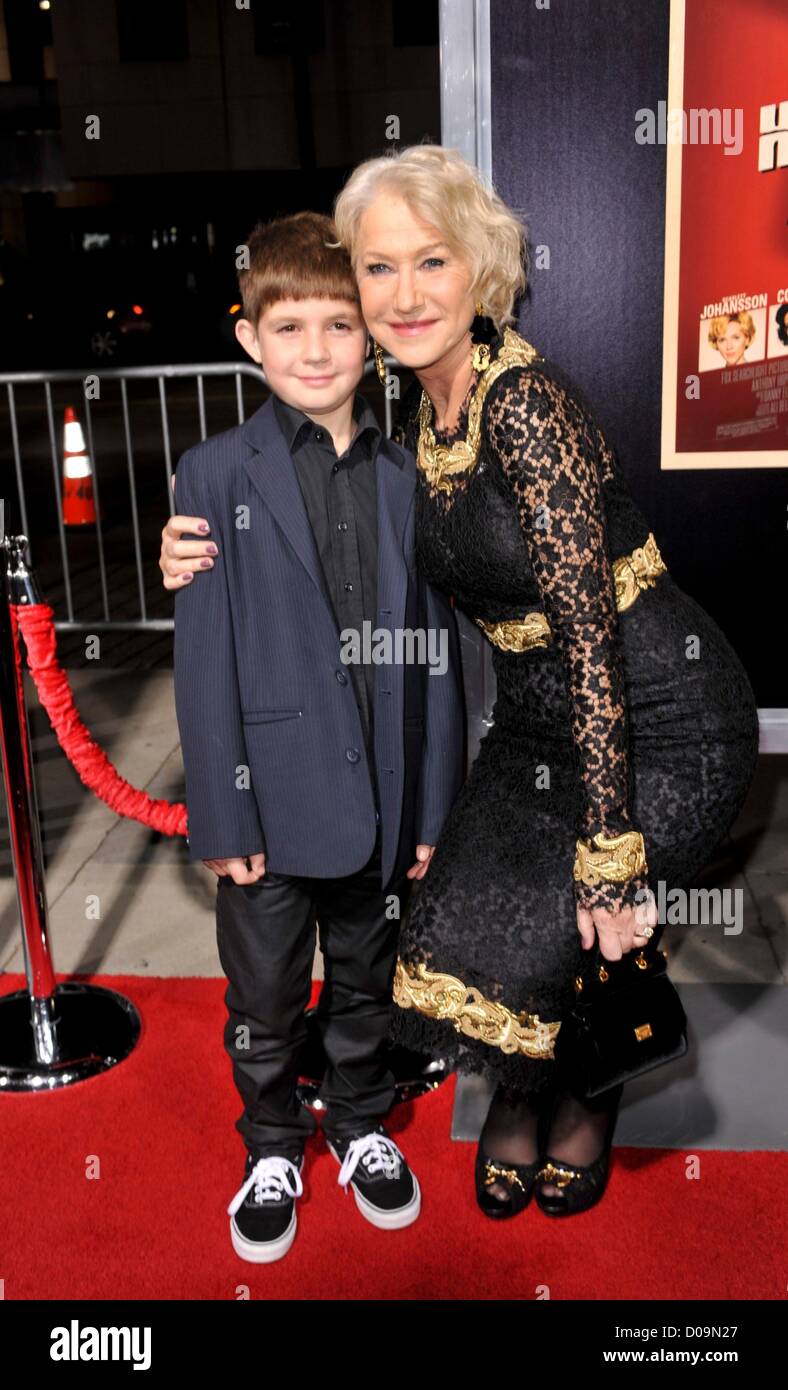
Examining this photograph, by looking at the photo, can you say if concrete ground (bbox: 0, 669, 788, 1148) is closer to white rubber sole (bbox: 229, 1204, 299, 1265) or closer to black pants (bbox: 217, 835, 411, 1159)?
black pants (bbox: 217, 835, 411, 1159)

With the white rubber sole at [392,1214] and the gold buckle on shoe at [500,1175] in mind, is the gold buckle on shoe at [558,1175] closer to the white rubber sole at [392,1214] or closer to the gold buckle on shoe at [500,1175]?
the gold buckle on shoe at [500,1175]

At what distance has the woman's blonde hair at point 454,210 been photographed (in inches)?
91.1

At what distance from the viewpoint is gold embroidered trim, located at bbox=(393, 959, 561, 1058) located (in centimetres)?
252

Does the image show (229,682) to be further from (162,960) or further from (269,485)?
(162,960)

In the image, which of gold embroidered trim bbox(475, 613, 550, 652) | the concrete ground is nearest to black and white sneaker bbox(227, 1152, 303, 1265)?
the concrete ground

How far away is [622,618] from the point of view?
2.52 meters

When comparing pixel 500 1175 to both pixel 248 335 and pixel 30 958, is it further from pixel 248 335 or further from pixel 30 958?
pixel 248 335

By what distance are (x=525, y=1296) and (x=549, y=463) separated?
161cm

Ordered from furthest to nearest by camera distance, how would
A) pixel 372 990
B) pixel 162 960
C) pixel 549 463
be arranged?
pixel 162 960, pixel 372 990, pixel 549 463

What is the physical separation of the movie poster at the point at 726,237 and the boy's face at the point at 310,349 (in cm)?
95

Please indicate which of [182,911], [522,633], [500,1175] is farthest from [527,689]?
[182,911]

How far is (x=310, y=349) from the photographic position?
238 cm
